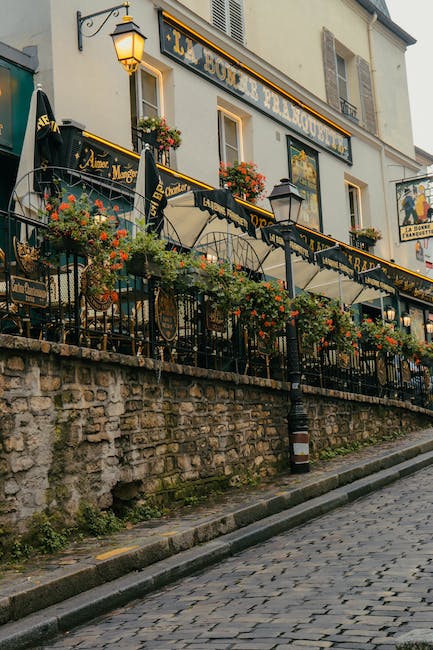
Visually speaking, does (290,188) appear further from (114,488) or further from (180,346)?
(114,488)

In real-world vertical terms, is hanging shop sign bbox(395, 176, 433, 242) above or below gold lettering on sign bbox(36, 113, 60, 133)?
above

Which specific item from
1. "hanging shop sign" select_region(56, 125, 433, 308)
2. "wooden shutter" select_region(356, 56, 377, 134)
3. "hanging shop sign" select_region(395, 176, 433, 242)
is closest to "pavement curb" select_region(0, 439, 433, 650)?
"hanging shop sign" select_region(56, 125, 433, 308)

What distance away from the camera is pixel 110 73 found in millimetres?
13625

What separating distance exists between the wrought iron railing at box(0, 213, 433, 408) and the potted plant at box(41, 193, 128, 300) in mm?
106

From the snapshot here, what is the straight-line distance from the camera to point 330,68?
20609 millimetres

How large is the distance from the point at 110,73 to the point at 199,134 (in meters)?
2.49

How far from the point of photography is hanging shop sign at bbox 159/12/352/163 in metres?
15.2

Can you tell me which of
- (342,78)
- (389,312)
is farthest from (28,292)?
(342,78)

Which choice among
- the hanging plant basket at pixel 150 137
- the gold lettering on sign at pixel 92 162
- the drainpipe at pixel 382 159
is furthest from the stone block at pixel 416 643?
the drainpipe at pixel 382 159


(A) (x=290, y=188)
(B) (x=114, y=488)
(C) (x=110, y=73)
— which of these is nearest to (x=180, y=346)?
(B) (x=114, y=488)

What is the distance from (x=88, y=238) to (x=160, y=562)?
2953 millimetres

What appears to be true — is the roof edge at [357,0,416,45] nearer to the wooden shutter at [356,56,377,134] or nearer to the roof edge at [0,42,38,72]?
the wooden shutter at [356,56,377,134]

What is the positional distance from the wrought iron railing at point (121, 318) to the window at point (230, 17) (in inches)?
283

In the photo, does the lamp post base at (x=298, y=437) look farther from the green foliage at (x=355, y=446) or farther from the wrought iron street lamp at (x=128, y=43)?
the wrought iron street lamp at (x=128, y=43)
